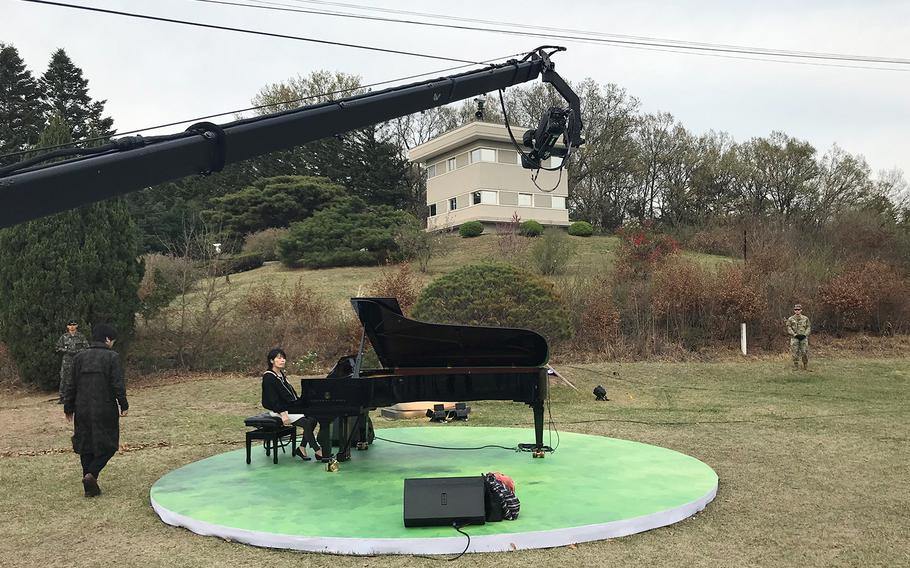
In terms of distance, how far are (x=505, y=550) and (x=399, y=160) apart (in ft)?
135

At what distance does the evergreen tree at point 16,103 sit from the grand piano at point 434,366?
3532 centimetres

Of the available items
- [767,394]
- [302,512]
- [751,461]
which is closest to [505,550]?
[302,512]

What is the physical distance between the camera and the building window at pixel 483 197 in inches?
1443

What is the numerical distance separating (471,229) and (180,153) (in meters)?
30.8

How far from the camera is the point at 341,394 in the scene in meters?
7.26

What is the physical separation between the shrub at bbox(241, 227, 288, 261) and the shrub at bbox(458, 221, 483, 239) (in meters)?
9.35

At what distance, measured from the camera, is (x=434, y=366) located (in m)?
8.14

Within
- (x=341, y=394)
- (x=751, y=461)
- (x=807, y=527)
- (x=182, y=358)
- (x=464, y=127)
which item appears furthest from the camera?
(x=464, y=127)

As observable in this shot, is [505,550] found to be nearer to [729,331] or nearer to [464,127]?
[729,331]

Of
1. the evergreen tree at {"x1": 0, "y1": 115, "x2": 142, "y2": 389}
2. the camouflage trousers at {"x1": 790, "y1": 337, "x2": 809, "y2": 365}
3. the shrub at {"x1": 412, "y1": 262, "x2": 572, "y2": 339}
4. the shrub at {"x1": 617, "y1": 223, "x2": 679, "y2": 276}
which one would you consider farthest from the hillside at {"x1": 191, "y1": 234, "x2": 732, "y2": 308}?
the evergreen tree at {"x1": 0, "y1": 115, "x2": 142, "y2": 389}

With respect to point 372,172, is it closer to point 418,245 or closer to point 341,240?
point 341,240

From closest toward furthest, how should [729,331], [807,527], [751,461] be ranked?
[807,527]
[751,461]
[729,331]

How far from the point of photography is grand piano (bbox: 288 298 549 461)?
7.55 meters

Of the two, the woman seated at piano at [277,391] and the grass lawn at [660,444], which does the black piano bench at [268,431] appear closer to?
the woman seated at piano at [277,391]
